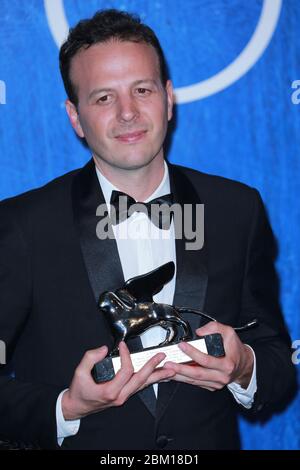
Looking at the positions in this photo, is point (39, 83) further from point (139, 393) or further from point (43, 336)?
point (139, 393)

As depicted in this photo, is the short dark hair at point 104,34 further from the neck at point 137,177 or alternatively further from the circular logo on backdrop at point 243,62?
the circular logo on backdrop at point 243,62

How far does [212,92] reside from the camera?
243 centimetres

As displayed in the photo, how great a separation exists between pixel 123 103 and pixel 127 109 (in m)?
0.03

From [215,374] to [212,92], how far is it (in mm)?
1247

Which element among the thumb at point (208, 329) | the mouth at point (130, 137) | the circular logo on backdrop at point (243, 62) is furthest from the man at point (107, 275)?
the circular logo on backdrop at point (243, 62)

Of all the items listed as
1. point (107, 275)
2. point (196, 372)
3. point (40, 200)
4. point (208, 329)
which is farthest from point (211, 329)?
point (40, 200)

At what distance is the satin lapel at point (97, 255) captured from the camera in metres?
1.72

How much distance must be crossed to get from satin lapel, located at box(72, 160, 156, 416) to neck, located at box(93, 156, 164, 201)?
81 mm

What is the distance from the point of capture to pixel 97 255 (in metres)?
1.75

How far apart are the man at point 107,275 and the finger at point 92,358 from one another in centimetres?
21

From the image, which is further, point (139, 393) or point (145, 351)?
point (139, 393)

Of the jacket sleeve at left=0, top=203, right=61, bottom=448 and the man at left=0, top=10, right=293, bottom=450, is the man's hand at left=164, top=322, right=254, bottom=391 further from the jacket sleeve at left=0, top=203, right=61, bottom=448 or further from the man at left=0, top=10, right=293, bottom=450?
the jacket sleeve at left=0, top=203, right=61, bottom=448

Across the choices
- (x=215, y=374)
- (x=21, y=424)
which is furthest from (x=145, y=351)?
(x=21, y=424)

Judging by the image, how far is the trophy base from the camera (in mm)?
1499
